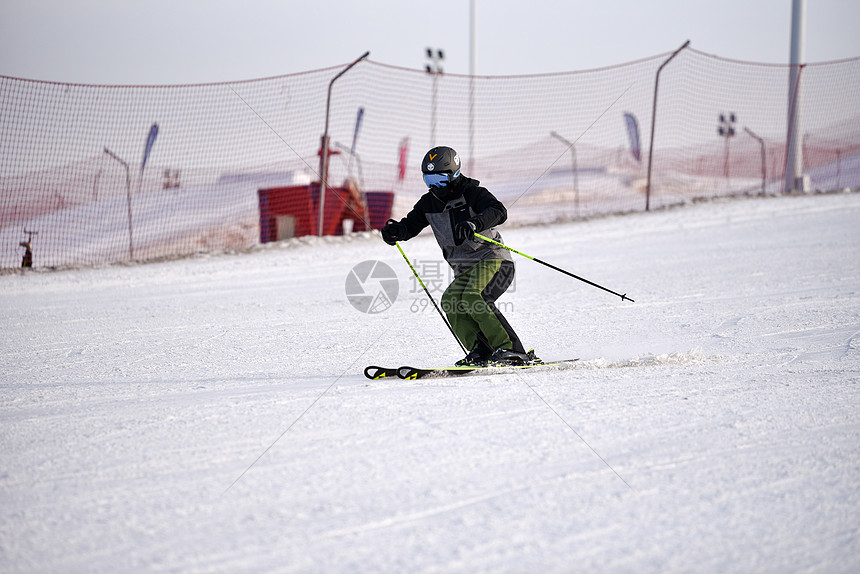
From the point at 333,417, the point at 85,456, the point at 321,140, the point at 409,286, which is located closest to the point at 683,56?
the point at 321,140

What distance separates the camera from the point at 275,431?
3.11m

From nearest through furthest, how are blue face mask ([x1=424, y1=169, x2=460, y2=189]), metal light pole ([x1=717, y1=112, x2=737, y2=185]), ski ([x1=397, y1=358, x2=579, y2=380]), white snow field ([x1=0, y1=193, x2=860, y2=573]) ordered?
white snow field ([x1=0, y1=193, x2=860, y2=573]) → ski ([x1=397, y1=358, x2=579, y2=380]) → blue face mask ([x1=424, y1=169, x2=460, y2=189]) → metal light pole ([x1=717, y1=112, x2=737, y2=185])

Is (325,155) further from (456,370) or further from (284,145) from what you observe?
(456,370)

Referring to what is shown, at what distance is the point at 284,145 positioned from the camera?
11.5 metres

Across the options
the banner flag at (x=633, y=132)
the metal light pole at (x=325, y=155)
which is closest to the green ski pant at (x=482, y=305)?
the metal light pole at (x=325, y=155)

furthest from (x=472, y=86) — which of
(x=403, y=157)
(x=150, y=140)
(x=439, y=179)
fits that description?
(x=439, y=179)

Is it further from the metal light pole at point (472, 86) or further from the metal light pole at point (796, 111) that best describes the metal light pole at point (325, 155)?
the metal light pole at point (796, 111)

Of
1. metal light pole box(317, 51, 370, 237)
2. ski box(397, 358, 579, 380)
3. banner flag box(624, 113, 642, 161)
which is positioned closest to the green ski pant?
ski box(397, 358, 579, 380)

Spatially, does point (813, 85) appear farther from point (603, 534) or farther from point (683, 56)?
point (603, 534)

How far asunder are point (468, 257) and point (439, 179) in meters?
0.54

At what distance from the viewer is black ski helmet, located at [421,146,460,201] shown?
162 inches

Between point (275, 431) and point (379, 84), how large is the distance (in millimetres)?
9442

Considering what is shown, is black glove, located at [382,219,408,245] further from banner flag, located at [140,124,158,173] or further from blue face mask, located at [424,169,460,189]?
banner flag, located at [140,124,158,173]

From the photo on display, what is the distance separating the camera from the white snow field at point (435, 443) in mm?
2092
